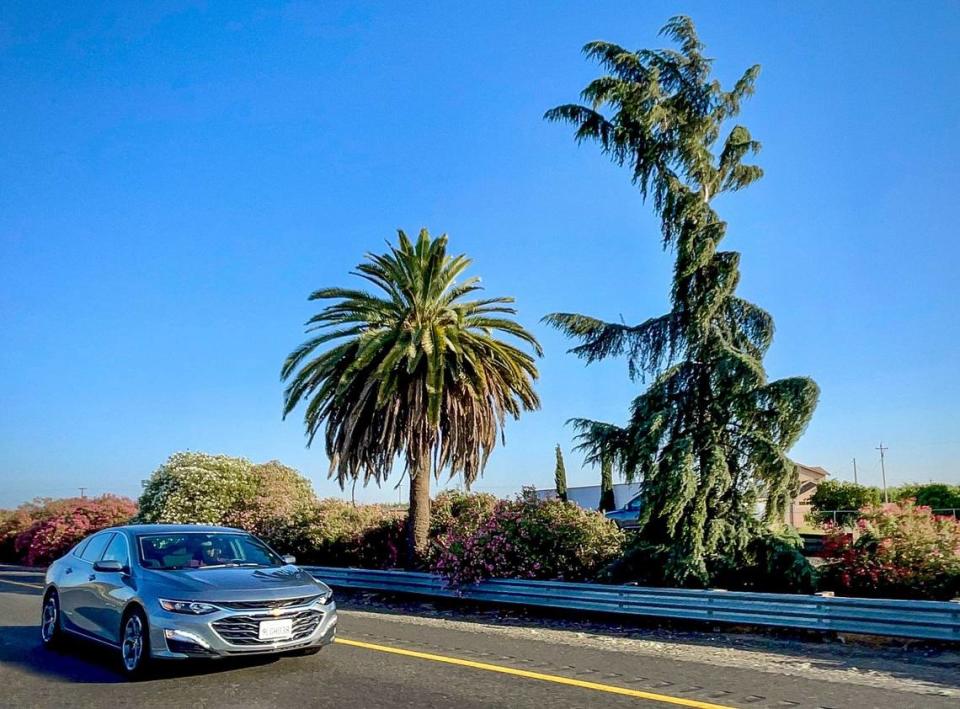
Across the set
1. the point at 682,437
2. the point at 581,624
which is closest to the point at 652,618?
the point at 581,624

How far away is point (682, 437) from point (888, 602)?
4695 millimetres

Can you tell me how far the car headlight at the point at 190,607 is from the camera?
7.91 metres

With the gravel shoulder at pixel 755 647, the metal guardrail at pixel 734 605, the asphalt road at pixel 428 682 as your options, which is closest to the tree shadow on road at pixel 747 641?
the gravel shoulder at pixel 755 647

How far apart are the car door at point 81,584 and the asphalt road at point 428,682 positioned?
0.42 meters

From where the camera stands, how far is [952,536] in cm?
1109

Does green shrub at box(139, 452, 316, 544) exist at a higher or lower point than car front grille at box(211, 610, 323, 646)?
higher

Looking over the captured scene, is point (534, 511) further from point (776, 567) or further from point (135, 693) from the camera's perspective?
point (135, 693)

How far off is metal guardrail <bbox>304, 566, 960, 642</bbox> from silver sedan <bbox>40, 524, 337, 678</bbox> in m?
4.86

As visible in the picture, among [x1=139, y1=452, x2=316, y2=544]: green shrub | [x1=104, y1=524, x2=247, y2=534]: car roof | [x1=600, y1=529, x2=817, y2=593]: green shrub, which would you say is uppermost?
[x1=139, y1=452, x2=316, y2=544]: green shrub

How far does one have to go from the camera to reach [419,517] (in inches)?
706

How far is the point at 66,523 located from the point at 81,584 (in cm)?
2286

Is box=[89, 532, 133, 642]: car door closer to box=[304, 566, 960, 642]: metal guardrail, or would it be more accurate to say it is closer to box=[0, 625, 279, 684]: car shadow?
box=[0, 625, 279, 684]: car shadow

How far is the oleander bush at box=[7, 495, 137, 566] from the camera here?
96.5 ft

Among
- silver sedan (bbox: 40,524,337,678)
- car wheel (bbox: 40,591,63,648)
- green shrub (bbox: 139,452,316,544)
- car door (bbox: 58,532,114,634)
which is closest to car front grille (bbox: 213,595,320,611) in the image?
silver sedan (bbox: 40,524,337,678)
